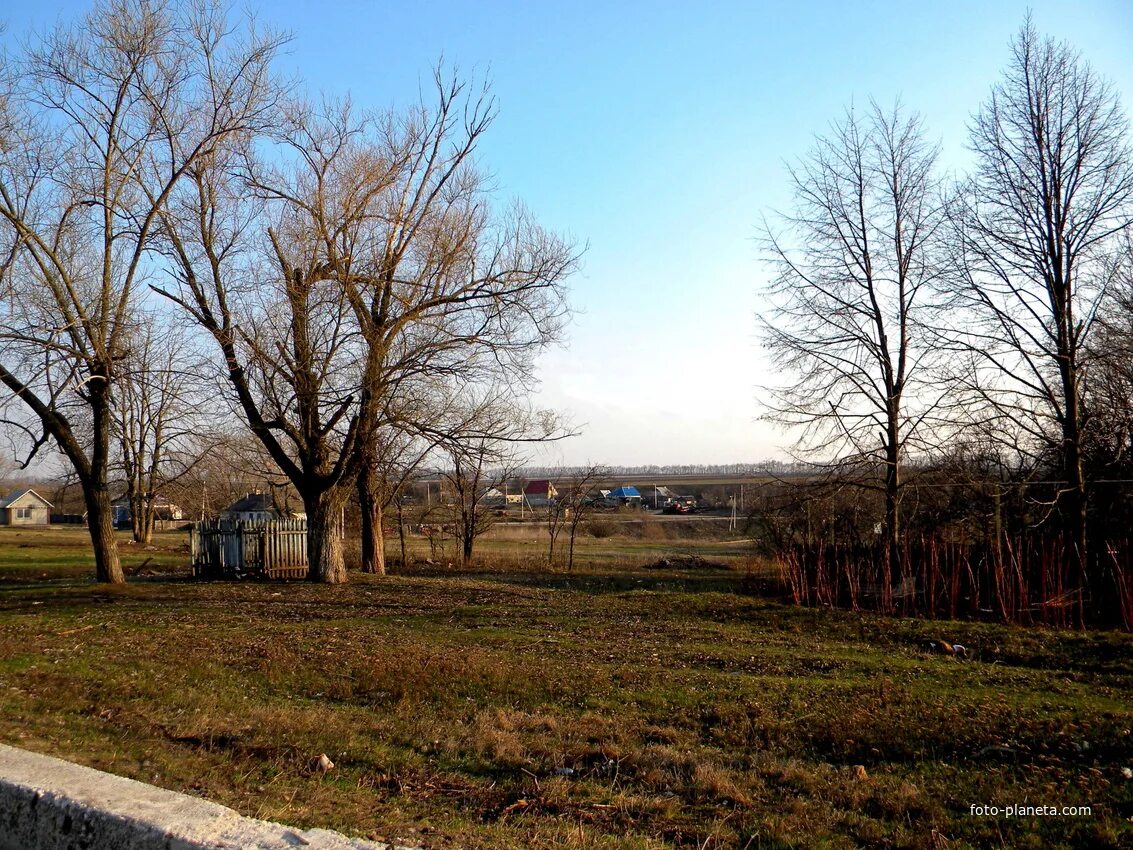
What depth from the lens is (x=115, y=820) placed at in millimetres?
3459

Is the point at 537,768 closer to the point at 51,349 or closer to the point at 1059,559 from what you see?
the point at 1059,559

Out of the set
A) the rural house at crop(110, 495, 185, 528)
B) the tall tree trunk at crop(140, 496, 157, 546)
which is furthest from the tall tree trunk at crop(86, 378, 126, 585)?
the rural house at crop(110, 495, 185, 528)

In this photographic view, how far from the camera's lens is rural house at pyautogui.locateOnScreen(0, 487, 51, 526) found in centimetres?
9394

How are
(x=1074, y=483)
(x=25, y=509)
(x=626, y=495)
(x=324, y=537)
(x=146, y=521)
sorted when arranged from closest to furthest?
(x=1074, y=483)
(x=324, y=537)
(x=146, y=521)
(x=25, y=509)
(x=626, y=495)

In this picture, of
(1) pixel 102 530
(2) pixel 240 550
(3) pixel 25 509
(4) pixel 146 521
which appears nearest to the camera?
(1) pixel 102 530

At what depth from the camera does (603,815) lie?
557 centimetres

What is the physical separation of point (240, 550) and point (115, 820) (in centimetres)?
2041

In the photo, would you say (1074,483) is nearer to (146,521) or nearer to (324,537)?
(324,537)

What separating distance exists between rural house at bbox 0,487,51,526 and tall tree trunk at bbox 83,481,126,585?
88554mm

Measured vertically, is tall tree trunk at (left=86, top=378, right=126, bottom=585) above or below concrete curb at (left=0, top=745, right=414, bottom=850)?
above

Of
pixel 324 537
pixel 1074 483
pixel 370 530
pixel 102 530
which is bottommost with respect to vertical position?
pixel 370 530

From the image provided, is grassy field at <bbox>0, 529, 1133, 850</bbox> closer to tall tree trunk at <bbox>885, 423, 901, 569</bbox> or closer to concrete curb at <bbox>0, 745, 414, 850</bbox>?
concrete curb at <bbox>0, 745, 414, 850</bbox>

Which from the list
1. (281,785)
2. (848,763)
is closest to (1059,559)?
(848,763)

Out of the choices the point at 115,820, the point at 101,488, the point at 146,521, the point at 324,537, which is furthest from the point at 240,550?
the point at 146,521
